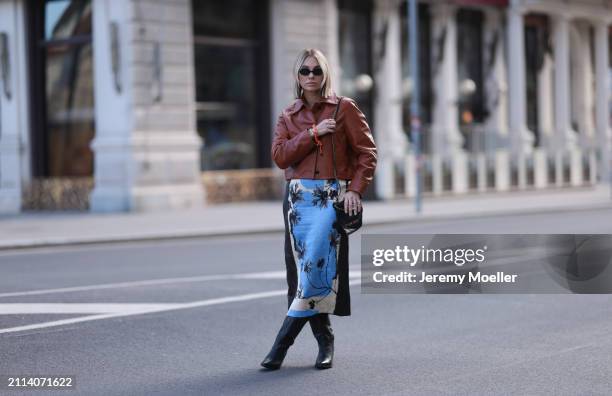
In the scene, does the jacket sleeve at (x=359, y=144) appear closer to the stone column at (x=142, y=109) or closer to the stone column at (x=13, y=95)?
the stone column at (x=142, y=109)

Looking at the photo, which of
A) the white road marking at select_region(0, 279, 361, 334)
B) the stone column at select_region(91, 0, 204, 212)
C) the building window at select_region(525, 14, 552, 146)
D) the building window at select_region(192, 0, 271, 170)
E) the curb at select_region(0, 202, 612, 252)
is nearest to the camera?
the white road marking at select_region(0, 279, 361, 334)

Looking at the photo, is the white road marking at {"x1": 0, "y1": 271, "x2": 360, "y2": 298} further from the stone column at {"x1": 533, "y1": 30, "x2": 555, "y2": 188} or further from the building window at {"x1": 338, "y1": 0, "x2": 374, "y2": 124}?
the stone column at {"x1": 533, "y1": 30, "x2": 555, "y2": 188}

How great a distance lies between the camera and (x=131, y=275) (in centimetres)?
1209

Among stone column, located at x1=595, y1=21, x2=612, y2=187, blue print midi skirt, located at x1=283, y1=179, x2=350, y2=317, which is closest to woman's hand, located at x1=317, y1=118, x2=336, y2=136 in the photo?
blue print midi skirt, located at x1=283, y1=179, x2=350, y2=317

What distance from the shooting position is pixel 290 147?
6355 millimetres

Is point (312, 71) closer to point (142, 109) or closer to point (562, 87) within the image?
point (142, 109)

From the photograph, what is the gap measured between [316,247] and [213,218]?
16.0m

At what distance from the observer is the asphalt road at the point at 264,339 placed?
245 inches

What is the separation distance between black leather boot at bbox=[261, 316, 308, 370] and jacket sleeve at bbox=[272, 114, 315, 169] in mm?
971

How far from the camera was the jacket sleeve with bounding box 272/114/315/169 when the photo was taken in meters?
6.32

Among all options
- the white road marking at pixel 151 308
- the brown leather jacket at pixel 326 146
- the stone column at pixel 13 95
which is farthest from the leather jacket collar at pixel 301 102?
the stone column at pixel 13 95

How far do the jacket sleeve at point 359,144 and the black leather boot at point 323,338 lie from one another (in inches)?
34.7

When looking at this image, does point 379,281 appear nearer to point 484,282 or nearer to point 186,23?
point 484,282

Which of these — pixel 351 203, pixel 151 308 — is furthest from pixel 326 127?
pixel 151 308
